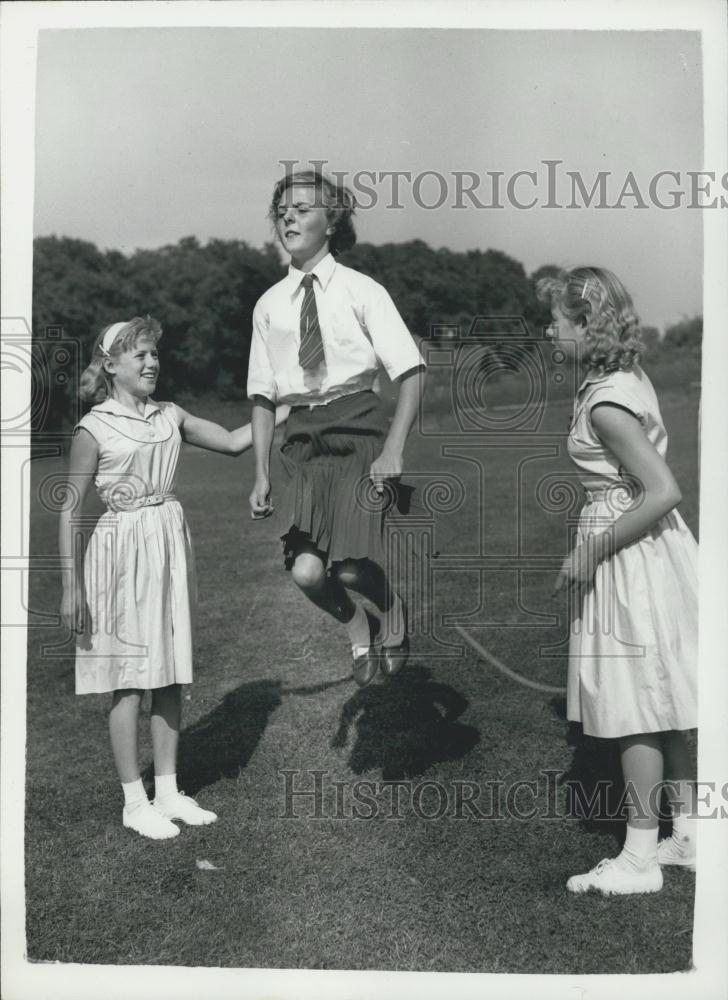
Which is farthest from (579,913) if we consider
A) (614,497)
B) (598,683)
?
(614,497)

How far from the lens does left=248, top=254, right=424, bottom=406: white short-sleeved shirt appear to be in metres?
3.96

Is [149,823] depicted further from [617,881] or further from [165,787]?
[617,881]

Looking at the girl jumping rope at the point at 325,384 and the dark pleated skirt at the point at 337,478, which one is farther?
the dark pleated skirt at the point at 337,478

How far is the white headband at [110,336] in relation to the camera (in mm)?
4094

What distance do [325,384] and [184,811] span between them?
1.98 meters

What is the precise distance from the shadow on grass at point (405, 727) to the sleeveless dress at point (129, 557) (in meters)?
1.29

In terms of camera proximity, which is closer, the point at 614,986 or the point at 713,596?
the point at 614,986

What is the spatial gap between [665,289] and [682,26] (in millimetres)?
1351

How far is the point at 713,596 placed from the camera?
3688 mm

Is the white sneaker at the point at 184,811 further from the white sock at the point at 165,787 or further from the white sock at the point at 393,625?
the white sock at the point at 393,625

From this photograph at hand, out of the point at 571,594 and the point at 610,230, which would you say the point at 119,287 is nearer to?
the point at 610,230

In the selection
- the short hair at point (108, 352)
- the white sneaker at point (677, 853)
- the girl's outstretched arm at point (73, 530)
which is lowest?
the white sneaker at point (677, 853)
